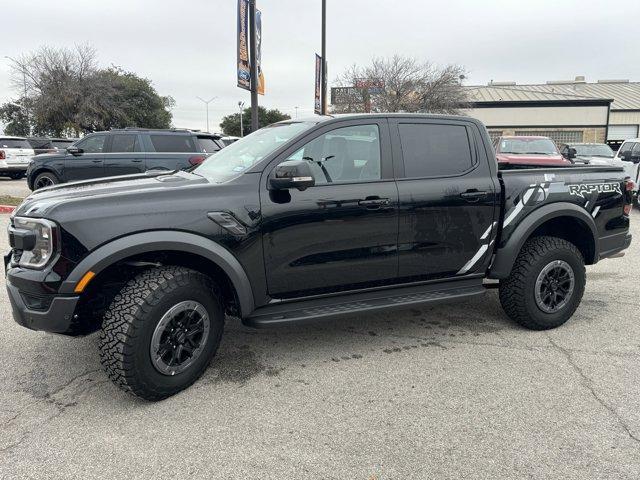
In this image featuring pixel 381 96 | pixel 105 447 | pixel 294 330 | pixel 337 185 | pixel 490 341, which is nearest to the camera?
pixel 105 447

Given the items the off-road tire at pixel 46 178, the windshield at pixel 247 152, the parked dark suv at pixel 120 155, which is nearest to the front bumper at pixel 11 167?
the parked dark suv at pixel 120 155

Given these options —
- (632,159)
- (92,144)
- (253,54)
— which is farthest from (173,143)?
(632,159)

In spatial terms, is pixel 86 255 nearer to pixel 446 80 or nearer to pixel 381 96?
pixel 381 96

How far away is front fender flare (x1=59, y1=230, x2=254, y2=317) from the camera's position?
2.84 metres

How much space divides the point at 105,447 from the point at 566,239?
4161 mm

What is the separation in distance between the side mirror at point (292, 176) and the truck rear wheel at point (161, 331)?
0.80 metres

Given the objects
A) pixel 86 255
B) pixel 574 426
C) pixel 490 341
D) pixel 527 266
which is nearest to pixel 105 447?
pixel 86 255

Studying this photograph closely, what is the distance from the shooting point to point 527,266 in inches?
165

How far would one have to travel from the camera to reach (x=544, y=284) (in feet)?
14.0

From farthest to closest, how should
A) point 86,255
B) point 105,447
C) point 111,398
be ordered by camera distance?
point 111,398, point 86,255, point 105,447

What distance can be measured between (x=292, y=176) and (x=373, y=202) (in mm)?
715

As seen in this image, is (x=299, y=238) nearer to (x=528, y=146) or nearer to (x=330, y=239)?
(x=330, y=239)

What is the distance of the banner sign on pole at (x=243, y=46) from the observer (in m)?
11.4

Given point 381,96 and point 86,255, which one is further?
point 381,96
